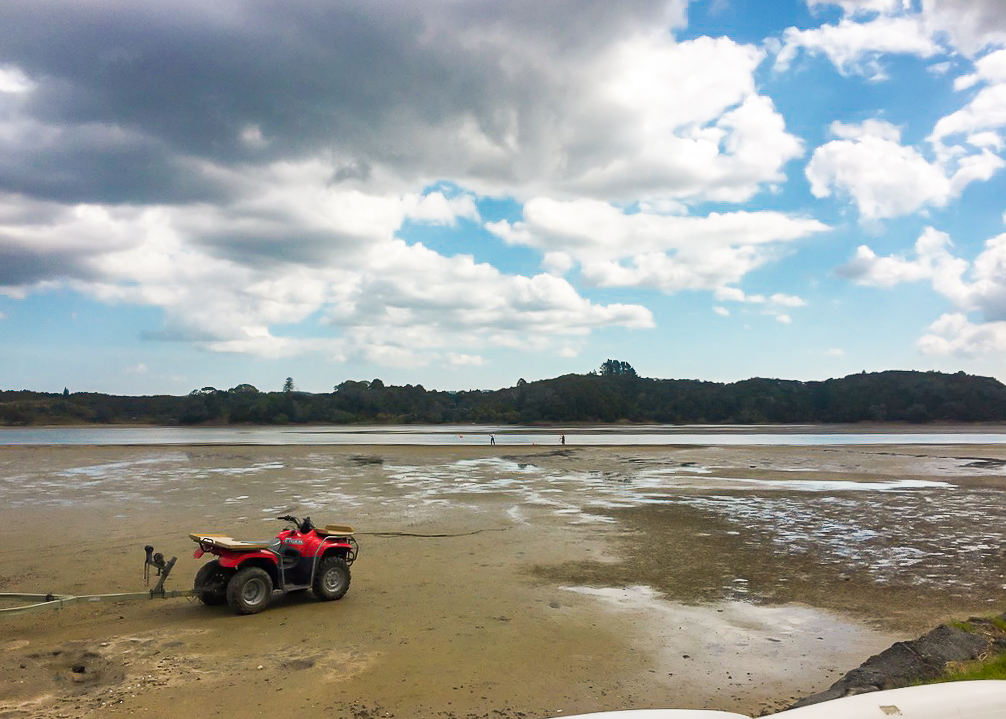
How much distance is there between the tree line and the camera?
13625 cm

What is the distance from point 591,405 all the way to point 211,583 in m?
144

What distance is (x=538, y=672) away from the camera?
7.50 m

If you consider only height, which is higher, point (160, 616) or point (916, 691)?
point (916, 691)

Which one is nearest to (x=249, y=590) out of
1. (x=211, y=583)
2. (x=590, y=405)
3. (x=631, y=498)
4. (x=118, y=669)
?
(x=211, y=583)

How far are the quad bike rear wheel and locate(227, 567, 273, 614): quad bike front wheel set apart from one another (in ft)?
0.83

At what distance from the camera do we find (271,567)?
9820 mm

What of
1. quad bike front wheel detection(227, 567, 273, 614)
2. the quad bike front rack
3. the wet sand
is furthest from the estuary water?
the quad bike front rack

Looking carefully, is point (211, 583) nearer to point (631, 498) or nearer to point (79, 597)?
point (79, 597)

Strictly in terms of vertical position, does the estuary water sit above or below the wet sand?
below

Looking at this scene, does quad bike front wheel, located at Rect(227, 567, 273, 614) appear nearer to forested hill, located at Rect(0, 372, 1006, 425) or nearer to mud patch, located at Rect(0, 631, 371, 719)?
mud patch, located at Rect(0, 631, 371, 719)

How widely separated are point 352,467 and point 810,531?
2444 centimetres

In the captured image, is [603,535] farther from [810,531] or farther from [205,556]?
[205,556]

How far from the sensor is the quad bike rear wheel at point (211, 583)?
9438 millimetres

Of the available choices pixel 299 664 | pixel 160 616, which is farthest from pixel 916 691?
pixel 160 616
